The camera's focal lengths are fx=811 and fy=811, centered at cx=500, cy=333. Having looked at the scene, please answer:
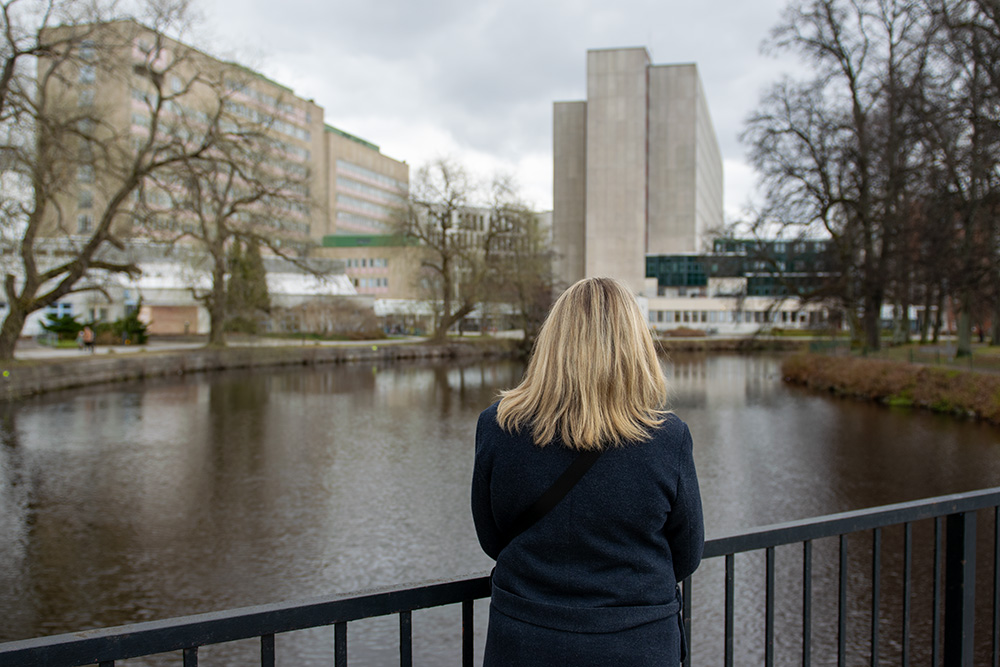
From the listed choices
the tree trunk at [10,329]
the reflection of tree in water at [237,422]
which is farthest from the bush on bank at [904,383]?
the tree trunk at [10,329]

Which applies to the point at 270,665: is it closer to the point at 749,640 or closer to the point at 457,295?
the point at 749,640

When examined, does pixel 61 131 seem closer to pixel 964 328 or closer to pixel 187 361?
pixel 187 361

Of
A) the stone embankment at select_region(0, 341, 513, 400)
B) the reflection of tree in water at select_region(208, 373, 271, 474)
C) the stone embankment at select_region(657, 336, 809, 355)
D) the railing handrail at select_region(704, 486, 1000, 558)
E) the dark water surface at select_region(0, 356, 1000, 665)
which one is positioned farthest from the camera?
the stone embankment at select_region(657, 336, 809, 355)

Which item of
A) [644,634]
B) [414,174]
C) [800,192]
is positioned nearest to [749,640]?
[644,634]

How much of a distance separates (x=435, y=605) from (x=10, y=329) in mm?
29280

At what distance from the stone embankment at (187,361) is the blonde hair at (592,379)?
1068 inches

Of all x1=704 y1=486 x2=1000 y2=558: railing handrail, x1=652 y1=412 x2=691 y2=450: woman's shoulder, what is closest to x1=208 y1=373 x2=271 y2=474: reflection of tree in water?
x1=704 y1=486 x2=1000 y2=558: railing handrail

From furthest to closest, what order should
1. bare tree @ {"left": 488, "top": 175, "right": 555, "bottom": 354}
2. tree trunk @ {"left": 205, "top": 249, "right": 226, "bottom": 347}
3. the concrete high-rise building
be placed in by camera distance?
the concrete high-rise building < bare tree @ {"left": 488, "top": 175, "right": 555, "bottom": 354} < tree trunk @ {"left": 205, "top": 249, "right": 226, "bottom": 347}

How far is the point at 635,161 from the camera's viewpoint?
8356 centimetres

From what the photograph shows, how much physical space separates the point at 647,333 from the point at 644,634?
750mm

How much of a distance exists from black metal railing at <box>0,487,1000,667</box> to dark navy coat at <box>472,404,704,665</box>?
183 mm

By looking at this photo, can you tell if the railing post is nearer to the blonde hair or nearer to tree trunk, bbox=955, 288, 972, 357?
the blonde hair

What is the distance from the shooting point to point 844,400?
2812 centimetres

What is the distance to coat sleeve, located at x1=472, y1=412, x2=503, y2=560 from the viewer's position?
84.0 inches
